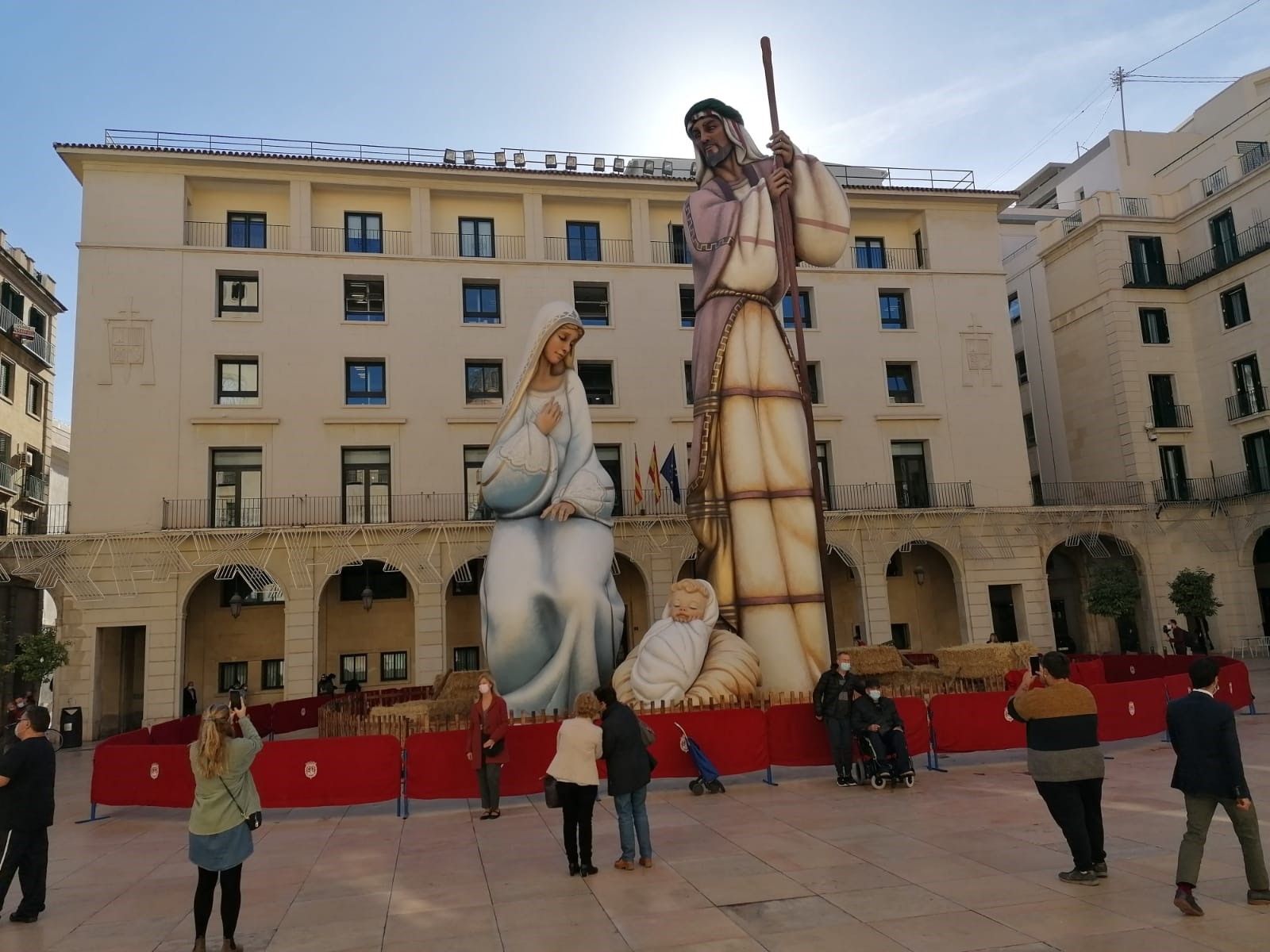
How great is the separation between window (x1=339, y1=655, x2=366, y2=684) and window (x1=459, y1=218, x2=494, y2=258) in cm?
1345

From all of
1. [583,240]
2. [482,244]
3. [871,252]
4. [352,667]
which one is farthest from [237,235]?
[871,252]

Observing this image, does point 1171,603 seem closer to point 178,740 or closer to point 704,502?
point 704,502

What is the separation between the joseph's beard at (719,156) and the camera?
16.1 metres

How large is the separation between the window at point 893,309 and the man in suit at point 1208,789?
2825 centimetres

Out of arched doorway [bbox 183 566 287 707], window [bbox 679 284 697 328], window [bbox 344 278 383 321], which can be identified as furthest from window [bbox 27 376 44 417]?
window [bbox 679 284 697 328]

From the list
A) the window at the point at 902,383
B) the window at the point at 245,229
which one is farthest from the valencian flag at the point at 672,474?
the window at the point at 245,229

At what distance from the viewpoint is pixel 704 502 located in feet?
49.2

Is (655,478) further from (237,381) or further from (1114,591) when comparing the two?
(1114,591)

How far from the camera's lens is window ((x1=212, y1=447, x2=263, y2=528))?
26.8 meters

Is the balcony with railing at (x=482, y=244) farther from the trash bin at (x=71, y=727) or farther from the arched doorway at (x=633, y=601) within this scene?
the trash bin at (x=71, y=727)

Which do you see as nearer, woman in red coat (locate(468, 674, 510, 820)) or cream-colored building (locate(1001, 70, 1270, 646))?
woman in red coat (locate(468, 674, 510, 820))

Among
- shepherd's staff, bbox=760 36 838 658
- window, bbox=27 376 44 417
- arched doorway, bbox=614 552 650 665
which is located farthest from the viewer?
window, bbox=27 376 44 417

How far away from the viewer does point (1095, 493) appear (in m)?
34.9

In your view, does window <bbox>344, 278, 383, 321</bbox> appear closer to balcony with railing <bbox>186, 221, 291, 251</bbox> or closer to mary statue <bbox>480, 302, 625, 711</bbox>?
balcony with railing <bbox>186, 221, 291, 251</bbox>
